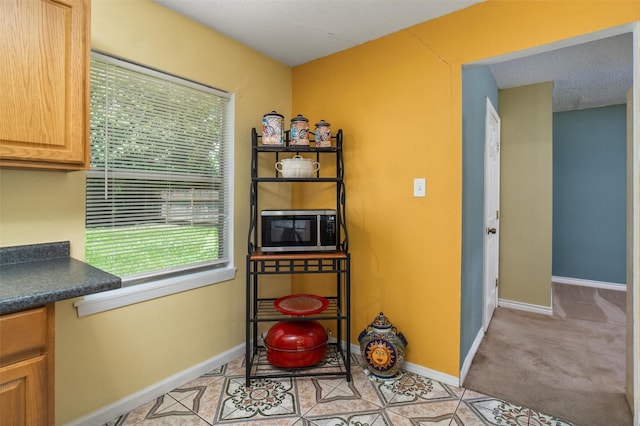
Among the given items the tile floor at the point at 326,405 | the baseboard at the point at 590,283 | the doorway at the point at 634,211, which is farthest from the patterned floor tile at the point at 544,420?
the baseboard at the point at 590,283

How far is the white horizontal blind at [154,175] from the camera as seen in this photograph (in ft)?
5.63

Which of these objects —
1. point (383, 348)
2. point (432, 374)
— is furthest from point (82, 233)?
point (432, 374)

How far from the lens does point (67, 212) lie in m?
1.57

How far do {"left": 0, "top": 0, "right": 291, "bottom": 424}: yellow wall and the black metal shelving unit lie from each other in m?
0.17

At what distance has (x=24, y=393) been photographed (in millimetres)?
1018

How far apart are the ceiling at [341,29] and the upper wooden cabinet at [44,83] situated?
2.40ft

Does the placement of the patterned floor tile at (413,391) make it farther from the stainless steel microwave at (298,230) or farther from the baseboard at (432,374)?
the stainless steel microwave at (298,230)

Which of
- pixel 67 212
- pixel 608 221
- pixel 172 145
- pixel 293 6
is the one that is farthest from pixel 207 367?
pixel 608 221

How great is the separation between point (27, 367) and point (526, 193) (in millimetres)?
3928

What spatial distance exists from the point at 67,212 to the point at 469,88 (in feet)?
7.86

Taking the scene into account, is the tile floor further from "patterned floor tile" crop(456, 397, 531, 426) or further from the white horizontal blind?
the white horizontal blind

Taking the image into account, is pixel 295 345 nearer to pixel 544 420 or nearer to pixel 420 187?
pixel 420 187

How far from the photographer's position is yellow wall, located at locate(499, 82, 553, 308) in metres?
3.34

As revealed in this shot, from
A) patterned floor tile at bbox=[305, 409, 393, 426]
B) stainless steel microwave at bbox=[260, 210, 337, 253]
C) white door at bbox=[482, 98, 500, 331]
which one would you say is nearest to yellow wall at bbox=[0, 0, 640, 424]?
stainless steel microwave at bbox=[260, 210, 337, 253]
